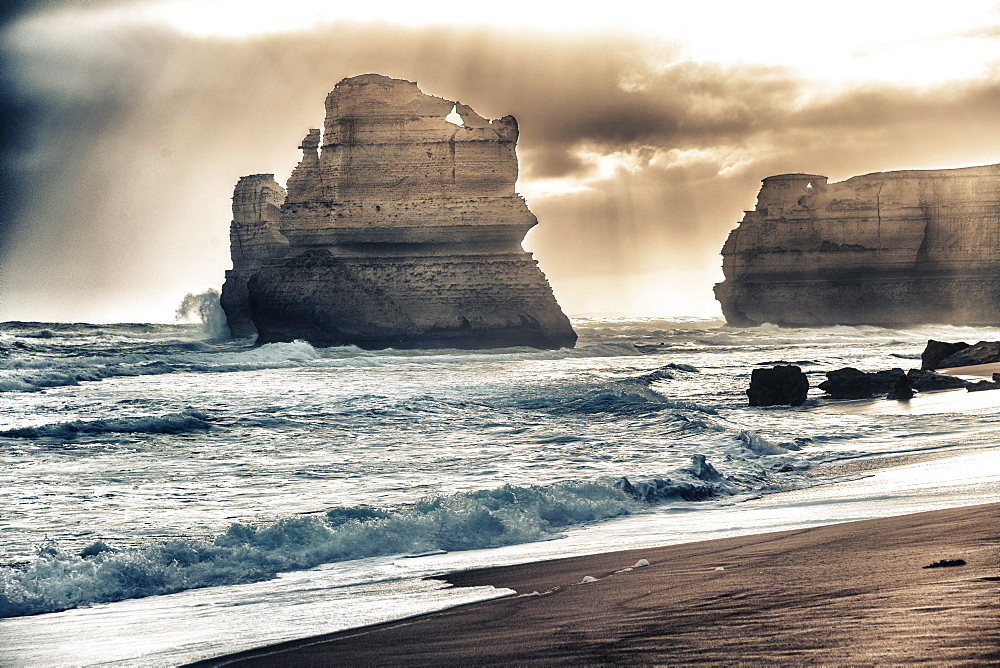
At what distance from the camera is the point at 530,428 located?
12812 millimetres

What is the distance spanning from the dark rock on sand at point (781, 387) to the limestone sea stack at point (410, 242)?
90.7ft

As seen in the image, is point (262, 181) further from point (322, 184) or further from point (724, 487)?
point (724, 487)

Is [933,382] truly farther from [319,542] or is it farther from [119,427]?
[319,542]

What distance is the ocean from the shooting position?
4691mm

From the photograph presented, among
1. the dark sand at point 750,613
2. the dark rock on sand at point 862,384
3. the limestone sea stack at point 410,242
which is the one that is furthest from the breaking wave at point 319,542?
the limestone sea stack at point 410,242

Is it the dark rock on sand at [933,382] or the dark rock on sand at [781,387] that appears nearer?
the dark rock on sand at [781,387]

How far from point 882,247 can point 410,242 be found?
38836mm

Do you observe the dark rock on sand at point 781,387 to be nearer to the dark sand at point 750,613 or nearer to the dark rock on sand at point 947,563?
the dark sand at point 750,613

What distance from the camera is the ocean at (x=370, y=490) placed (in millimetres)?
4691

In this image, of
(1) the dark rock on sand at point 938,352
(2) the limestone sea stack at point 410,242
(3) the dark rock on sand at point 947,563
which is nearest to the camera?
(3) the dark rock on sand at point 947,563

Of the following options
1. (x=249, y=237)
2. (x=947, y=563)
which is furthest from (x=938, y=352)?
(x=249, y=237)

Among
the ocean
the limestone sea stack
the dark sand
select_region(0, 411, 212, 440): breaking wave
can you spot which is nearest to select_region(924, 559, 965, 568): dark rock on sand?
the dark sand

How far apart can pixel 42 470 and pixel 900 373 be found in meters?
13.3

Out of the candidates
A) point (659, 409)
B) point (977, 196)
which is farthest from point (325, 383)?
point (977, 196)
